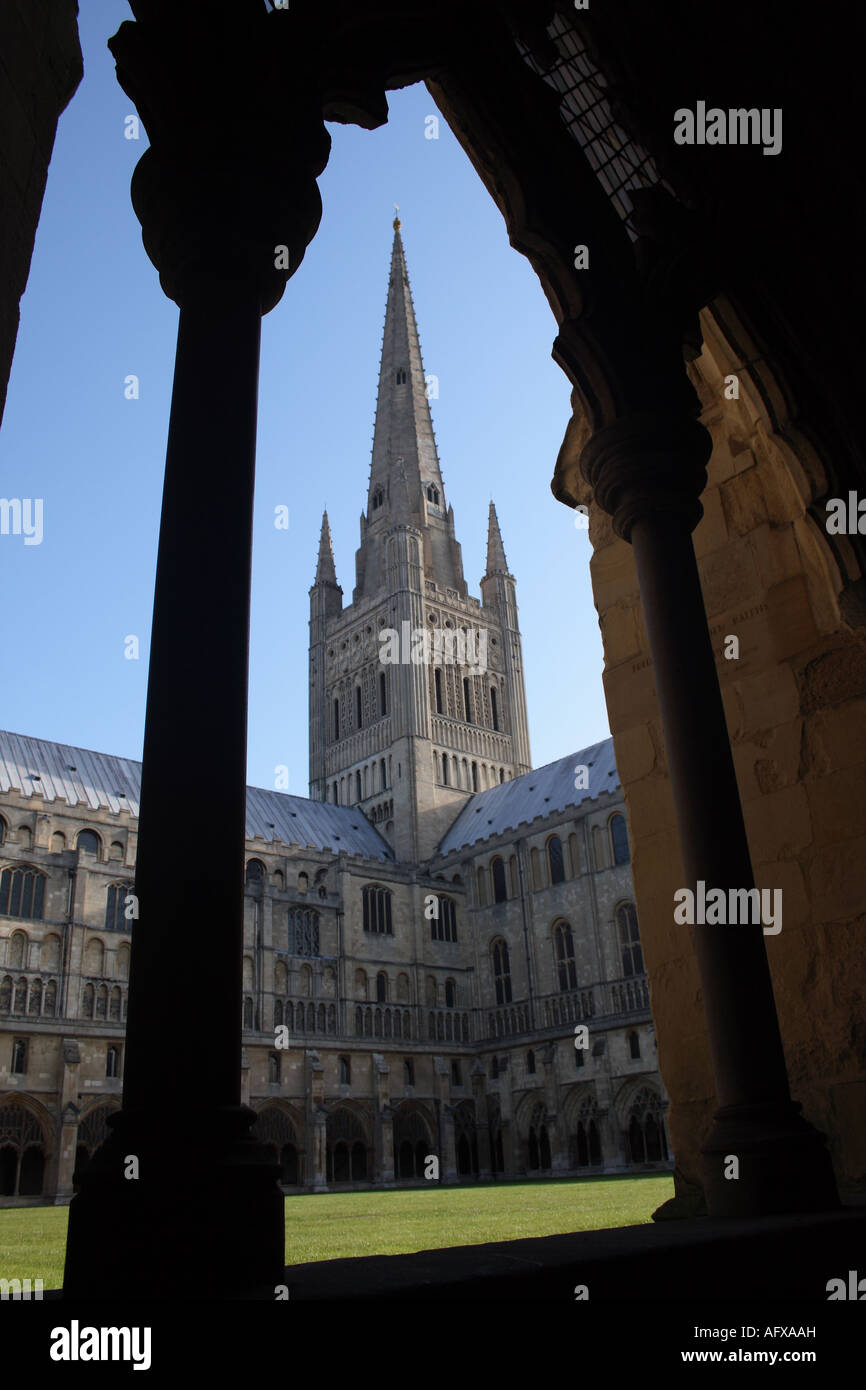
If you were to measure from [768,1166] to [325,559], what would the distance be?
61.6m

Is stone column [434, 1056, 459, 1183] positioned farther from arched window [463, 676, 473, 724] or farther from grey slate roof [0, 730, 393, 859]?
arched window [463, 676, 473, 724]

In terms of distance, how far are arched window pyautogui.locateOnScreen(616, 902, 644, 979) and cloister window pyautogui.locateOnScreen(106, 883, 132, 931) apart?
19259 mm

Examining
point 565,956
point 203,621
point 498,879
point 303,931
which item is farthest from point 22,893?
point 203,621

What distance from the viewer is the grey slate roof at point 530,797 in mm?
44688

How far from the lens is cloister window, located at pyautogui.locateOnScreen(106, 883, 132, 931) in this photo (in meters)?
36.5

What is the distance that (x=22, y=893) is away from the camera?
115 feet

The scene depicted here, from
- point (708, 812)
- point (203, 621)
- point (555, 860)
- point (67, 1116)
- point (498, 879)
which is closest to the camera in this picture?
point (203, 621)

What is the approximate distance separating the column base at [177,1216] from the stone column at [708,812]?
5.99ft

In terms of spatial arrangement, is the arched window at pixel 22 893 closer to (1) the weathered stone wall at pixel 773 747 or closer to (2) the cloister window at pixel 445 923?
(2) the cloister window at pixel 445 923

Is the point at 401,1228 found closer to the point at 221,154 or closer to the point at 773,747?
the point at 773,747

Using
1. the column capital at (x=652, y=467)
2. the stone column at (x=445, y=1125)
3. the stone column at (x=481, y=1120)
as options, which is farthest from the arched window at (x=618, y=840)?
the column capital at (x=652, y=467)

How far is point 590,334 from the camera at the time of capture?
4.86 meters
